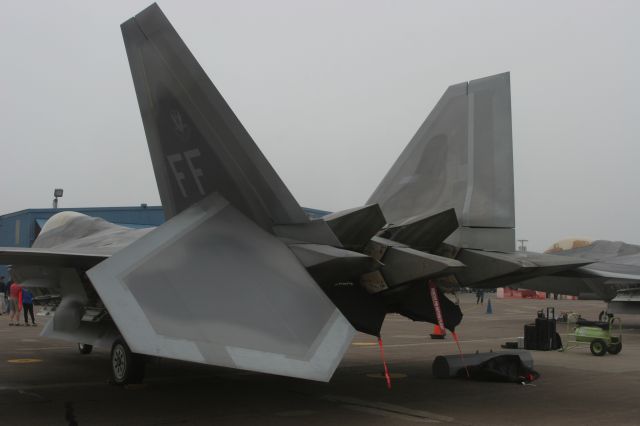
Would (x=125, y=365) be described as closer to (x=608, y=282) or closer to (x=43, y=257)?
(x=43, y=257)

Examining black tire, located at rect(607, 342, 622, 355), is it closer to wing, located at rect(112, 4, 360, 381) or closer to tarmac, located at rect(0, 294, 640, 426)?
tarmac, located at rect(0, 294, 640, 426)

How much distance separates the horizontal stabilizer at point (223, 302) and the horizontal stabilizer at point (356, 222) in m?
0.89

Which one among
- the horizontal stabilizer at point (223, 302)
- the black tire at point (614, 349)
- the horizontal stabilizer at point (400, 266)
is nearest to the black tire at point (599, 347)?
the black tire at point (614, 349)

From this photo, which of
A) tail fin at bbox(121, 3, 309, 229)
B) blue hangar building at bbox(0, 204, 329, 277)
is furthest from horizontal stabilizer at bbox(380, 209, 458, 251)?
blue hangar building at bbox(0, 204, 329, 277)

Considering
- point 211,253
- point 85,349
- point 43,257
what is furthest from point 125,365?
point 85,349

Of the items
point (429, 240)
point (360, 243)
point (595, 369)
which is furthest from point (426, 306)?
point (595, 369)

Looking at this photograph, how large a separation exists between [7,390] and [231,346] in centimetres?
454

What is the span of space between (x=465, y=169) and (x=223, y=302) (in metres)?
4.53

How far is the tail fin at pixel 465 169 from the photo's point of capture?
8.46m

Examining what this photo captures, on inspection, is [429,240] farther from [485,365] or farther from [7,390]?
[7,390]

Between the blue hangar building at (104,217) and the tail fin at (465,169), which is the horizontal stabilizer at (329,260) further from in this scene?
the blue hangar building at (104,217)

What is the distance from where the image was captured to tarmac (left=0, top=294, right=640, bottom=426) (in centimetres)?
661

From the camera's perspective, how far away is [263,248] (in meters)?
6.31

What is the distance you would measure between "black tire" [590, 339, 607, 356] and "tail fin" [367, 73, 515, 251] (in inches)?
223
